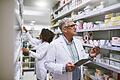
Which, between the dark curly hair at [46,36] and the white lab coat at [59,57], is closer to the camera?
the white lab coat at [59,57]

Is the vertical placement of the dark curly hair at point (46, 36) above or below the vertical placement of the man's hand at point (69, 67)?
above

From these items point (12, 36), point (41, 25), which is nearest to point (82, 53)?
point (12, 36)

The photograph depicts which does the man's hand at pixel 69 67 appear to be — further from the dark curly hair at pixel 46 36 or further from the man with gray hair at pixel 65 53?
the dark curly hair at pixel 46 36

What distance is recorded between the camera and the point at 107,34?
328 cm

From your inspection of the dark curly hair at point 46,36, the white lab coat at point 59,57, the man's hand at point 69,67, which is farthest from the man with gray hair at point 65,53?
the dark curly hair at point 46,36

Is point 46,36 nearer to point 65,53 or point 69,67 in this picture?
point 65,53

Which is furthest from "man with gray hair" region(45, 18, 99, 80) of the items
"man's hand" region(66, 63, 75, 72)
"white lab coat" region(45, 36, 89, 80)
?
"man's hand" region(66, 63, 75, 72)

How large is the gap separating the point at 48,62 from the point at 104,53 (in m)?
1.04

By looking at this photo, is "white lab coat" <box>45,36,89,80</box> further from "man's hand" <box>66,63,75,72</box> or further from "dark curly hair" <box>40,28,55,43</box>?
"dark curly hair" <box>40,28,55,43</box>

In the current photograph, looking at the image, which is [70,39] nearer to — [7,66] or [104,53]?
[104,53]

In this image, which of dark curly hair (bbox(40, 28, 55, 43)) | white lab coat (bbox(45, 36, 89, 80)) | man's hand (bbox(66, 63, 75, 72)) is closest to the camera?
man's hand (bbox(66, 63, 75, 72))

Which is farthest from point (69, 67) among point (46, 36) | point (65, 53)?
point (46, 36)

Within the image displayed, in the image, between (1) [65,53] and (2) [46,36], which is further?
(2) [46,36]

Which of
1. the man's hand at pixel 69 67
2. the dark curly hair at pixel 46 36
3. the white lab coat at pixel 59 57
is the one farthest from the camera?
the dark curly hair at pixel 46 36
